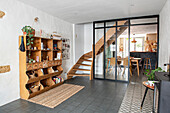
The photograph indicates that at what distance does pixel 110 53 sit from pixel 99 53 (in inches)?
22.0

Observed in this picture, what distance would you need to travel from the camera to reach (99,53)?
555 centimetres

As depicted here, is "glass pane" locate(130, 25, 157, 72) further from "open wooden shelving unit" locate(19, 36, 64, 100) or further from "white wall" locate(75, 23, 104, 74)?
"open wooden shelving unit" locate(19, 36, 64, 100)

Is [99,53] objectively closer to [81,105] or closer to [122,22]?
[122,22]

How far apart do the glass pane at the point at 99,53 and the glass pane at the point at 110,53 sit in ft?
0.84

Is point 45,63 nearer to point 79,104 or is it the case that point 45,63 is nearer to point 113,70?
point 79,104

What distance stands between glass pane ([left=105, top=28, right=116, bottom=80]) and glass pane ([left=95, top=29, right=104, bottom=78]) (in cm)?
26

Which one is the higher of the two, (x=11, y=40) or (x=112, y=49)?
(x=11, y=40)

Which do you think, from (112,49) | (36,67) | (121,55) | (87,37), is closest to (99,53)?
(112,49)

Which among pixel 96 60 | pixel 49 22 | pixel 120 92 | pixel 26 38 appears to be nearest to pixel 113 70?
pixel 96 60

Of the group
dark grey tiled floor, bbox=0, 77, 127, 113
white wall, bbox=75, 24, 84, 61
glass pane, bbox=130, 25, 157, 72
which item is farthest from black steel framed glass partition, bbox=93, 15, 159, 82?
glass pane, bbox=130, 25, 157, 72

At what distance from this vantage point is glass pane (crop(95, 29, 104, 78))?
5.43m

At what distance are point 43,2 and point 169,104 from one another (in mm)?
3601

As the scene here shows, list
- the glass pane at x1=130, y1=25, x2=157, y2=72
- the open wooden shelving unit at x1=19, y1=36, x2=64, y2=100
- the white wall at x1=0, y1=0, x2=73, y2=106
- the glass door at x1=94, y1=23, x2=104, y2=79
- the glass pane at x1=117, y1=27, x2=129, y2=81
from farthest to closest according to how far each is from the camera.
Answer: the glass pane at x1=130, y1=25, x2=157, y2=72 → the glass door at x1=94, y1=23, x2=104, y2=79 → the glass pane at x1=117, y1=27, x2=129, y2=81 → the open wooden shelving unit at x1=19, y1=36, x2=64, y2=100 → the white wall at x1=0, y1=0, x2=73, y2=106

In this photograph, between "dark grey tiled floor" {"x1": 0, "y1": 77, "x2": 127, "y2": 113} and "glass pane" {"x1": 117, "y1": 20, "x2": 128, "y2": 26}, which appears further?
"glass pane" {"x1": 117, "y1": 20, "x2": 128, "y2": 26}
